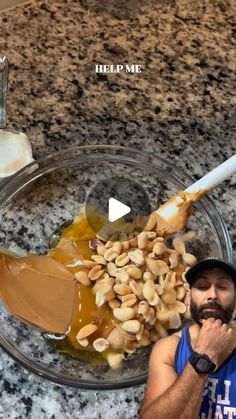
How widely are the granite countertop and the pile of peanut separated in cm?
12

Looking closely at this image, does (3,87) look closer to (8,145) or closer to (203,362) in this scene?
(8,145)

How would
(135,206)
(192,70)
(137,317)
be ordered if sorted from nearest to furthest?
(137,317) → (135,206) → (192,70)

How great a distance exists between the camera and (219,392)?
0.69 metres

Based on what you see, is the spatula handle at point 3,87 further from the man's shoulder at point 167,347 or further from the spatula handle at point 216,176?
the man's shoulder at point 167,347

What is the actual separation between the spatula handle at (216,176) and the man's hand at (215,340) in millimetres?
195

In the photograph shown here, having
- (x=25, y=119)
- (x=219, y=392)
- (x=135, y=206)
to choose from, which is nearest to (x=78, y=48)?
(x=25, y=119)

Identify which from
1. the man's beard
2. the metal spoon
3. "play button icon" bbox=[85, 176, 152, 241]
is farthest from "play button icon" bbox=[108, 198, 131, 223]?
the man's beard

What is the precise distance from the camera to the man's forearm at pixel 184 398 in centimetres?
66

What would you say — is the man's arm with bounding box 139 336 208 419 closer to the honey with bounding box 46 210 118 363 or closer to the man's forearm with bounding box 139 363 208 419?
the man's forearm with bounding box 139 363 208 419

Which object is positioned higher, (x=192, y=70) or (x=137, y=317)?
(x=192, y=70)

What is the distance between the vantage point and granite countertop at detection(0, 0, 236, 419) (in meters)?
0.97

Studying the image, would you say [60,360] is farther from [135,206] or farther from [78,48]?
[78,48]

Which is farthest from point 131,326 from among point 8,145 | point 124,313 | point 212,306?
point 8,145

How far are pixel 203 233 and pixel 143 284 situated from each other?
10 cm
